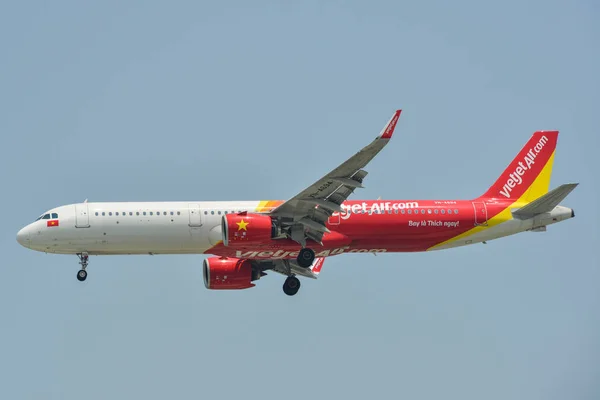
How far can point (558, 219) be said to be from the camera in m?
58.2

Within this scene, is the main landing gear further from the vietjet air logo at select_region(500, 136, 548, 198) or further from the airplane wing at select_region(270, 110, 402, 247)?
the vietjet air logo at select_region(500, 136, 548, 198)

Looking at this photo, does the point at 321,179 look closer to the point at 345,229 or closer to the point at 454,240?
the point at 345,229

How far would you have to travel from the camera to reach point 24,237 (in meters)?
56.4

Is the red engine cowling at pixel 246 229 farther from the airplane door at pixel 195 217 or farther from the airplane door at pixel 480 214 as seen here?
the airplane door at pixel 480 214

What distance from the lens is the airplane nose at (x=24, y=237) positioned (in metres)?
56.3

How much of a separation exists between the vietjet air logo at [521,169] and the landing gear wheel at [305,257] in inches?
447

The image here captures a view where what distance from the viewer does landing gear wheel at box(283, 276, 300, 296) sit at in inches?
2354

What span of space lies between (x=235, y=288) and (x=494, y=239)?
45.5 feet

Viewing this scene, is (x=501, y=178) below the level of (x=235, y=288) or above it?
above

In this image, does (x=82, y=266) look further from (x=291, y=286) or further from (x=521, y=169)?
(x=521, y=169)

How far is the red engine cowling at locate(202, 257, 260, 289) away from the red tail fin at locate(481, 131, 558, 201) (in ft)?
43.6

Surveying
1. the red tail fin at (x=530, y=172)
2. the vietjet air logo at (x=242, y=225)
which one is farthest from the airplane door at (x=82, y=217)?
the red tail fin at (x=530, y=172)

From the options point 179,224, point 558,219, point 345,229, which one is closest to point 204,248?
point 179,224

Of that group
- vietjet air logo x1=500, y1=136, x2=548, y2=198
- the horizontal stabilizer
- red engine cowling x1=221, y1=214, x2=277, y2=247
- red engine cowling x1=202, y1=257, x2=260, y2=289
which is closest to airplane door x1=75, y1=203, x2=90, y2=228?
red engine cowling x1=221, y1=214, x2=277, y2=247
